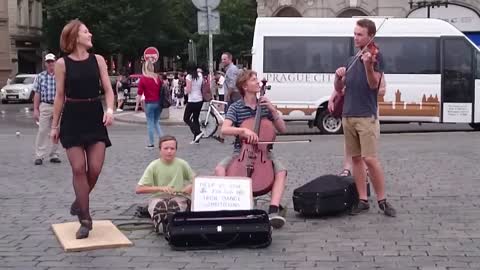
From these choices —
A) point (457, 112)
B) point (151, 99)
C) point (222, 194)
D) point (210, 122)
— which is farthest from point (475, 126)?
point (222, 194)

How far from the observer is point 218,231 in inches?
256

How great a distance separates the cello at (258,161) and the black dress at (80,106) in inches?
54.2

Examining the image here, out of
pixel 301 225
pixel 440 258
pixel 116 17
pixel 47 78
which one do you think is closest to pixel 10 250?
pixel 301 225

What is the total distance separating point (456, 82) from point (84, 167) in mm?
14364

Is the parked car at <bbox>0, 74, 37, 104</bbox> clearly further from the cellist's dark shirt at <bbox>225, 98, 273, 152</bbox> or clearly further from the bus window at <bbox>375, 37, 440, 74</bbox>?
the cellist's dark shirt at <bbox>225, 98, 273, 152</bbox>

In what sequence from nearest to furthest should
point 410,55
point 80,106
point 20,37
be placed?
point 80,106
point 410,55
point 20,37

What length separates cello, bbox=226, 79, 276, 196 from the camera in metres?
7.40

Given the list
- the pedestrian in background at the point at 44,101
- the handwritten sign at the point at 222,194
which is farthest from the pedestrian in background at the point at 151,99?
the handwritten sign at the point at 222,194

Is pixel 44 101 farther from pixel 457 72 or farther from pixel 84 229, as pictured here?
pixel 457 72

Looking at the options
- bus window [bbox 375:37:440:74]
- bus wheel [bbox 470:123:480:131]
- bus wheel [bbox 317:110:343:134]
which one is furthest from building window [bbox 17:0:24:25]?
bus wheel [bbox 470:123:480:131]

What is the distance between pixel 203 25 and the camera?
2119 centimetres

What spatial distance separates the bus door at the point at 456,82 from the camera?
19422 mm

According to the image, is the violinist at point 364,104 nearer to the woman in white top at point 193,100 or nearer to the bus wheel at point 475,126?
the woman in white top at point 193,100

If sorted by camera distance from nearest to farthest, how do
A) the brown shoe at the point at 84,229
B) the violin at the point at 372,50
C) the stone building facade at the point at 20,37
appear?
the brown shoe at the point at 84,229
the violin at the point at 372,50
the stone building facade at the point at 20,37
